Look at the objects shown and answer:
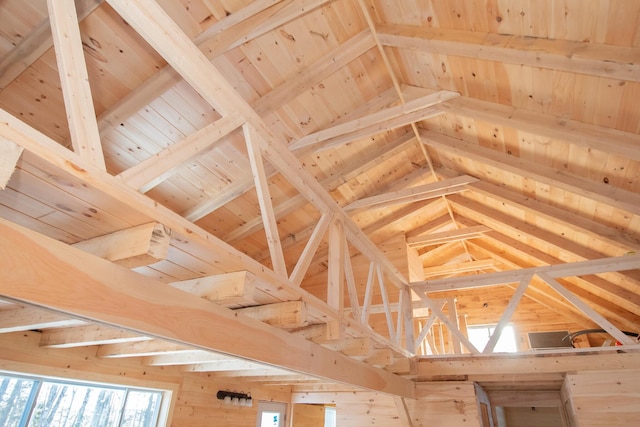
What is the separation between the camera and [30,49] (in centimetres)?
257

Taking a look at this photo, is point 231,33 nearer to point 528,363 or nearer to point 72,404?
point 72,404

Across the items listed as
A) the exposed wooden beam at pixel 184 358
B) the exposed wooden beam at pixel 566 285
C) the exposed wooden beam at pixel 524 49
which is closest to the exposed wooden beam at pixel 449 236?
the exposed wooden beam at pixel 566 285

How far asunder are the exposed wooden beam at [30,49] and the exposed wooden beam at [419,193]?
149 inches

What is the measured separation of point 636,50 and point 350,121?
235 centimetres

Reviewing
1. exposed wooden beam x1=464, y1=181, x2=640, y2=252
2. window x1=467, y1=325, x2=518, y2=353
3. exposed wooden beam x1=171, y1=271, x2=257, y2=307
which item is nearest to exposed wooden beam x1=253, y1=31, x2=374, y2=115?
exposed wooden beam x1=171, y1=271, x2=257, y2=307

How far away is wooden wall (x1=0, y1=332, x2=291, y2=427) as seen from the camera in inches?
122

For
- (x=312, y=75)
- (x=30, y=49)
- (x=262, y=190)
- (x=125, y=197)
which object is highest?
(x=312, y=75)

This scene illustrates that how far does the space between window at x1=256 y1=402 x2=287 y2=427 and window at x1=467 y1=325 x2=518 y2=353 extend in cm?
505

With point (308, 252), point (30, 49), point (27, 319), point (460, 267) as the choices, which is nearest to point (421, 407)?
point (308, 252)

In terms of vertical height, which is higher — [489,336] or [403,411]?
[489,336]

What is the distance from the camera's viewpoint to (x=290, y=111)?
12.7ft

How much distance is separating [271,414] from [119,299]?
207 inches

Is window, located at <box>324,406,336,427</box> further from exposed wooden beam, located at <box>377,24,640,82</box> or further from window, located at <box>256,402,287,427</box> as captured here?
exposed wooden beam, located at <box>377,24,640,82</box>

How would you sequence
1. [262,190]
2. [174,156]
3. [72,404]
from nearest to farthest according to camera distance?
1. [174,156]
2. [262,190]
3. [72,404]
